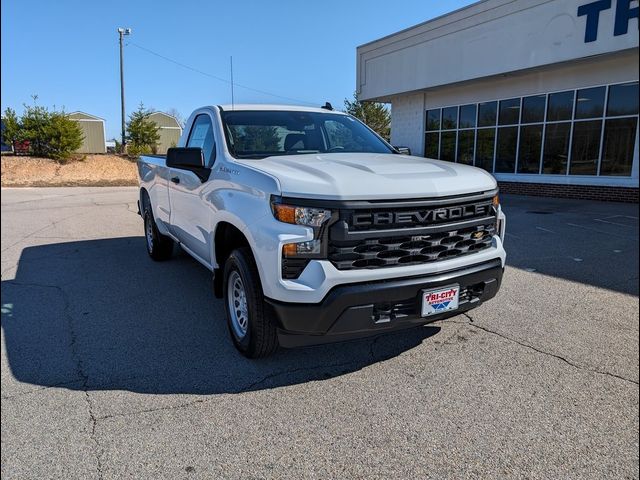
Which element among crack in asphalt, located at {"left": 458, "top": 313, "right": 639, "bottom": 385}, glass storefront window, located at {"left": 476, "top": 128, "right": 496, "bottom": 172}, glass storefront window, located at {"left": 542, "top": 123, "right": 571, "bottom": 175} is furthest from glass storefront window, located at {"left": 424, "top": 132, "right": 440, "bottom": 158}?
crack in asphalt, located at {"left": 458, "top": 313, "right": 639, "bottom": 385}

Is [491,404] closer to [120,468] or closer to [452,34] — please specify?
[120,468]

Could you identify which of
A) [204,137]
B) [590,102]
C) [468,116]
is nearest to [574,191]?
[590,102]

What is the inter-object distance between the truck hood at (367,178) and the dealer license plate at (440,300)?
61 cm

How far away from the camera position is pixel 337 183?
9.20 ft

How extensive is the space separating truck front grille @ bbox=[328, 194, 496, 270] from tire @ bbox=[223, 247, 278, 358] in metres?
0.62

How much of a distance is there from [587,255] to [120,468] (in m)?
6.50

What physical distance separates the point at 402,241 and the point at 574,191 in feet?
41.0

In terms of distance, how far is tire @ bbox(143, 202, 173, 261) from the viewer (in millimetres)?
6262

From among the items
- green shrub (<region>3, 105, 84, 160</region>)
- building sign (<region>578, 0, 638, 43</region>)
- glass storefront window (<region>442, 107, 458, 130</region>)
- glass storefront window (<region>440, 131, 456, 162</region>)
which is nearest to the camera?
building sign (<region>578, 0, 638, 43</region>)

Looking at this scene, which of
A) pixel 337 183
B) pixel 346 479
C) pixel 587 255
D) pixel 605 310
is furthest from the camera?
pixel 587 255

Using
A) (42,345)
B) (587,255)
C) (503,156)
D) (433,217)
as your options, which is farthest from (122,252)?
(503,156)

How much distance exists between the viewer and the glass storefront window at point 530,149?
14.3 meters

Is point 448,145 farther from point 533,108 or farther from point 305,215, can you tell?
point 305,215

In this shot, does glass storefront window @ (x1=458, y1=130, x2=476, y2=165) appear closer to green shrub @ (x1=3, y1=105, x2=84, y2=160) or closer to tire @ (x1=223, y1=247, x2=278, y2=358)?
tire @ (x1=223, y1=247, x2=278, y2=358)
